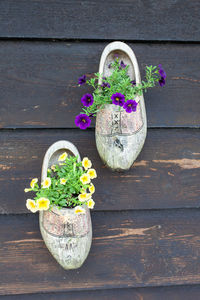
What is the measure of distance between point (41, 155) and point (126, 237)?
317 mm

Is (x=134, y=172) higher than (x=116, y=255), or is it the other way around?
(x=134, y=172)

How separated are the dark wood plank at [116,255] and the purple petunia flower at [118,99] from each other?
12.3 inches

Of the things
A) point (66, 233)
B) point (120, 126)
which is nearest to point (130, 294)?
point (66, 233)

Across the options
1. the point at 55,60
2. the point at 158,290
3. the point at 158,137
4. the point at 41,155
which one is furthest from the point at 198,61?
the point at 158,290

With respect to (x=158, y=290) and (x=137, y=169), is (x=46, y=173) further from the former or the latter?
(x=158, y=290)

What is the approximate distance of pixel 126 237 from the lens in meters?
0.81

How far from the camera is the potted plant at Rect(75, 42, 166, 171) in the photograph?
0.66 meters

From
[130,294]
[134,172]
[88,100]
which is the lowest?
[130,294]

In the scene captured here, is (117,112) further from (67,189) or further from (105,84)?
(67,189)

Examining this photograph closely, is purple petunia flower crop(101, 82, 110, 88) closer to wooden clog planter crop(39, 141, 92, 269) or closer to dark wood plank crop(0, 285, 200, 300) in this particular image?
wooden clog planter crop(39, 141, 92, 269)

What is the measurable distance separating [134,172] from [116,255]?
234 mm

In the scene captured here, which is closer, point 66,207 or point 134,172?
point 66,207

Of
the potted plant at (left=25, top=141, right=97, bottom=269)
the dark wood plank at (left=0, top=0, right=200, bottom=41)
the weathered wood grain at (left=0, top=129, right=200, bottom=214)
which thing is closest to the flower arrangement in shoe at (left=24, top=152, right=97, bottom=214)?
the potted plant at (left=25, top=141, right=97, bottom=269)

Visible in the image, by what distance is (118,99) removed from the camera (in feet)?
2.08
